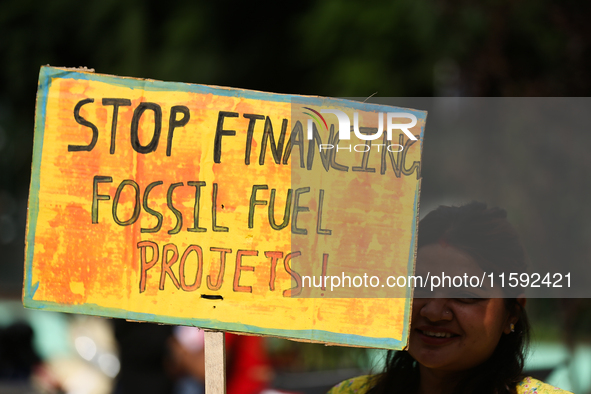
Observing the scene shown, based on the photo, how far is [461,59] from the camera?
516 centimetres

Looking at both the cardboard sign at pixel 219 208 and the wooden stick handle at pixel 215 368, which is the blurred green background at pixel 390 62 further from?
the wooden stick handle at pixel 215 368

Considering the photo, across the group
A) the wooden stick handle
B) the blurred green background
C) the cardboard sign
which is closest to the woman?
the cardboard sign

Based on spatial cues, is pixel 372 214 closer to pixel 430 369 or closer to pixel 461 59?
pixel 430 369

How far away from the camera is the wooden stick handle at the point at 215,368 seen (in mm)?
1454

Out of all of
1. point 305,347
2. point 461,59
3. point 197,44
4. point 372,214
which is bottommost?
point 305,347

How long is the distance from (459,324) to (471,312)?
4cm

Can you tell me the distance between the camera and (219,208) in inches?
58.6

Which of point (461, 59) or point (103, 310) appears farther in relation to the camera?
point (461, 59)

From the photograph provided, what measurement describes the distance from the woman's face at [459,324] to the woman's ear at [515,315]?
0.07 feet

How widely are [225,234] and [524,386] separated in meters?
0.77

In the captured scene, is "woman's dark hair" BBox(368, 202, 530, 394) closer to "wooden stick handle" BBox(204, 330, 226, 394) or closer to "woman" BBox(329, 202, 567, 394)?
"woman" BBox(329, 202, 567, 394)

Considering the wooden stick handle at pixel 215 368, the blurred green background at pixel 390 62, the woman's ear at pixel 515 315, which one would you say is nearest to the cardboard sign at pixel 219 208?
the wooden stick handle at pixel 215 368

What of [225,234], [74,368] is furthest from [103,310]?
[74,368]

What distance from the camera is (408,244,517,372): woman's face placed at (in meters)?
1.43
